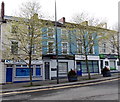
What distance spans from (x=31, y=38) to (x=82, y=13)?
8.63m

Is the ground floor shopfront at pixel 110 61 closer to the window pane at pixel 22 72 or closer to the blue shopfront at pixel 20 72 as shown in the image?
the blue shopfront at pixel 20 72

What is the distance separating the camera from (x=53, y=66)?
22.9 meters

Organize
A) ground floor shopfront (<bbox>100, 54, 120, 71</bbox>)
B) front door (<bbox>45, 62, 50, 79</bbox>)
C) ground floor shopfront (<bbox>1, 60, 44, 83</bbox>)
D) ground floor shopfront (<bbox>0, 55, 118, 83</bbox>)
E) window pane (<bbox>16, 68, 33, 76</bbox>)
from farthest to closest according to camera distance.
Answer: ground floor shopfront (<bbox>100, 54, 120, 71</bbox>) < front door (<bbox>45, 62, 50, 79</bbox>) < window pane (<bbox>16, 68, 33, 76</bbox>) < ground floor shopfront (<bbox>0, 55, 118, 83</bbox>) < ground floor shopfront (<bbox>1, 60, 44, 83</bbox>)

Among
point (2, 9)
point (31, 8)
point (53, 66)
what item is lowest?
point (53, 66)

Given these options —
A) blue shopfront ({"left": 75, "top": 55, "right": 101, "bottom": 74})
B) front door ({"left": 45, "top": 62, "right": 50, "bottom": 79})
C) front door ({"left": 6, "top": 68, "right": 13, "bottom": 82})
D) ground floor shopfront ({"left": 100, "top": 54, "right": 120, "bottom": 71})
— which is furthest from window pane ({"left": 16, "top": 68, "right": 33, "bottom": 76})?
ground floor shopfront ({"left": 100, "top": 54, "right": 120, "bottom": 71})

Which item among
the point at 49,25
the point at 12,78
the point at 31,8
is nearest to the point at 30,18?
the point at 31,8

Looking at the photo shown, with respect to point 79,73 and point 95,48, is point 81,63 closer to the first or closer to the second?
point 79,73

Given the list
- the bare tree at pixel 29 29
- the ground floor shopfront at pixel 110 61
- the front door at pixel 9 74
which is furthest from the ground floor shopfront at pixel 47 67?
the bare tree at pixel 29 29

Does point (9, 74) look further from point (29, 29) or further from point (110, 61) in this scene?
point (110, 61)

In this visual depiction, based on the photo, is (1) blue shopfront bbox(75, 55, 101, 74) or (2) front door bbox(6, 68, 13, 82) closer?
(2) front door bbox(6, 68, 13, 82)

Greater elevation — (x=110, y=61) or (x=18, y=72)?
(x=110, y=61)

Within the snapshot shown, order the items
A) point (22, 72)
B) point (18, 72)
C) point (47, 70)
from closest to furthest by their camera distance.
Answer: point (18, 72) < point (22, 72) < point (47, 70)

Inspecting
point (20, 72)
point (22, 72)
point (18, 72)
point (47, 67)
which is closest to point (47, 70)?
point (47, 67)

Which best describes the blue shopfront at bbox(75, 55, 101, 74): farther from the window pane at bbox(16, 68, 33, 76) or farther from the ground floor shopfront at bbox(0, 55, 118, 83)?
the window pane at bbox(16, 68, 33, 76)
